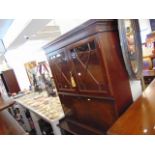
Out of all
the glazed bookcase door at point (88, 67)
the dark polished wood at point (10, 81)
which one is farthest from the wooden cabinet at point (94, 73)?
the dark polished wood at point (10, 81)

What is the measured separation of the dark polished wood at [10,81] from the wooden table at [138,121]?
5375mm

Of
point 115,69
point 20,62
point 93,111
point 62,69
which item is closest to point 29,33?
point 62,69

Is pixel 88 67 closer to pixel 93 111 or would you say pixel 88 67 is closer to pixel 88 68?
pixel 88 68

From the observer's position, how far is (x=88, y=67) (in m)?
1.55

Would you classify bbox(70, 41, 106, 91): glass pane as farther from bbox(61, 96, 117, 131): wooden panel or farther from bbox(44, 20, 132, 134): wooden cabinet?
bbox(61, 96, 117, 131): wooden panel

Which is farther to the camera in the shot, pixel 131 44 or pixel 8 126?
pixel 131 44

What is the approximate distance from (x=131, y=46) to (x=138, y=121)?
0.86 metres

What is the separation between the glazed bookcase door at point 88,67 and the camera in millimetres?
1413

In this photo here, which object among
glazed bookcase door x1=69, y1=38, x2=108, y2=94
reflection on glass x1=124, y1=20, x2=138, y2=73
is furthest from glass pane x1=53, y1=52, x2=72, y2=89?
reflection on glass x1=124, y1=20, x2=138, y2=73

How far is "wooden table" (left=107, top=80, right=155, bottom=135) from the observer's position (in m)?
0.94

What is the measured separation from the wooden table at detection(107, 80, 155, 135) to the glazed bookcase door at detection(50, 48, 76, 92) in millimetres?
808

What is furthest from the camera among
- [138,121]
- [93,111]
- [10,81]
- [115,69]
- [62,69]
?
[10,81]
